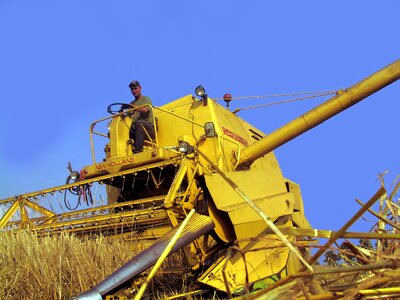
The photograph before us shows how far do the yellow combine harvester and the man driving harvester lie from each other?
0.16m

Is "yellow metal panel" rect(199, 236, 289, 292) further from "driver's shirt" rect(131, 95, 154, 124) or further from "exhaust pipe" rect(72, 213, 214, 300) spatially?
"driver's shirt" rect(131, 95, 154, 124)

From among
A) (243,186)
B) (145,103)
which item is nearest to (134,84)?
(145,103)

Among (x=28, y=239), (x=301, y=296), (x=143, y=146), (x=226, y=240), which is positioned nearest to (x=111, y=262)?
(x=28, y=239)

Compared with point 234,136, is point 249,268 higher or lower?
lower

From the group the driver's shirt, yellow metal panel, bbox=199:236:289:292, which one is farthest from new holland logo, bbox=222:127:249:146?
yellow metal panel, bbox=199:236:289:292

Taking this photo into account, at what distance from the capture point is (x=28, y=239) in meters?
4.30

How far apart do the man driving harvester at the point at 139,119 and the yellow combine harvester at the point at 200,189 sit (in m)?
0.16

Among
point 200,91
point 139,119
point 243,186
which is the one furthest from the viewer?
point 139,119

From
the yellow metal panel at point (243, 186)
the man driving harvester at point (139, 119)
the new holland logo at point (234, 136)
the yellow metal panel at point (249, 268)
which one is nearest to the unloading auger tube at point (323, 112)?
the new holland logo at point (234, 136)

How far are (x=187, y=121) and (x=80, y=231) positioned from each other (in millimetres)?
2069

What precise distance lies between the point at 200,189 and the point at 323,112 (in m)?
2.16

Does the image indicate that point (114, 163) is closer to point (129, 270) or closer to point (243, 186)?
point (243, 186)

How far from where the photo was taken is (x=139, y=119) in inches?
265

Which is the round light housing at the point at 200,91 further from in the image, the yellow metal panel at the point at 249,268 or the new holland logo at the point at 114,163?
the yellow metal panel at the point at 249,268
